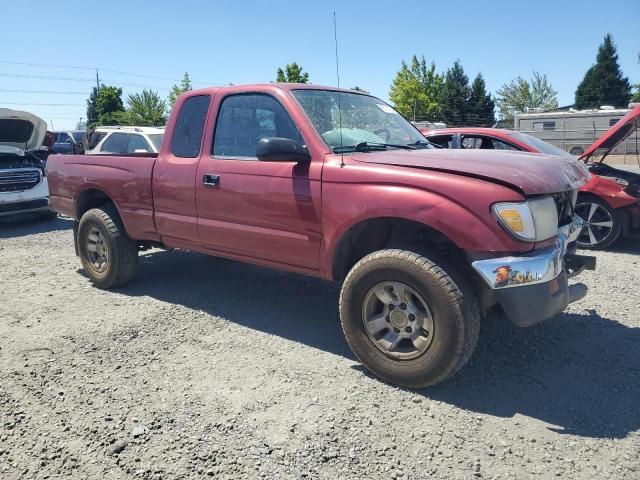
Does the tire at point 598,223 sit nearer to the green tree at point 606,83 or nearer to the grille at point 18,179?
the grille at point 18,179

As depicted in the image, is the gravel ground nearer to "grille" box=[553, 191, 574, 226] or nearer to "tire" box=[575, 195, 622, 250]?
"grille" box=[553, 191, 574, 226]

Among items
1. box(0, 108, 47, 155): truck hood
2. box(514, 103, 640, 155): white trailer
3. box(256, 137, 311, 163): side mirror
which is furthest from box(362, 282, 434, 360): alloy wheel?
box(514, 103, 640, 155): white trailer

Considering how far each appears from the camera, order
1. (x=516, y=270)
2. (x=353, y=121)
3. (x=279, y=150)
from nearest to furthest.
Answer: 1. (x=516, y=270)
2. (x=279, y=150)
3. (x=353, y=121)

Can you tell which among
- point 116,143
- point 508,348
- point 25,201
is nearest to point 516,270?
point 508,348

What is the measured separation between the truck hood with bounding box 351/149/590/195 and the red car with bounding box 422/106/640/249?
131 inches

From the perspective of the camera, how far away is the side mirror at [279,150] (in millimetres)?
3436

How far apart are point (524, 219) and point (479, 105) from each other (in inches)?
1959

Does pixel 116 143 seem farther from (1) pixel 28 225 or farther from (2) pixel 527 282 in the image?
(2) pixel 527 282

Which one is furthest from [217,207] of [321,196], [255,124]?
[321,196]

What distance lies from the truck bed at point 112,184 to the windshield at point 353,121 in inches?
66.7

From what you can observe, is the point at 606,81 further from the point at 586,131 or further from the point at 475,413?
the point at 475,413

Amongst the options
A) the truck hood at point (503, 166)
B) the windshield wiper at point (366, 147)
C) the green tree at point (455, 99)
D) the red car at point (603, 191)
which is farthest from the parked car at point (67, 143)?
the green tree at point (455, 99)

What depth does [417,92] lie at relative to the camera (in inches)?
1805

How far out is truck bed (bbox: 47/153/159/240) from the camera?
478 cm
